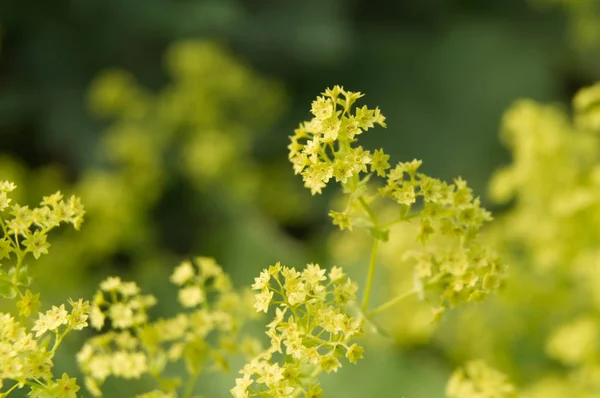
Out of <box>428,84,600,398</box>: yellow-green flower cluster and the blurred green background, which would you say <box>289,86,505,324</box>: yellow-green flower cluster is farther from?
the blurred green background

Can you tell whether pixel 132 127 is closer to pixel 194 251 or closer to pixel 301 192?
pixel 194 251

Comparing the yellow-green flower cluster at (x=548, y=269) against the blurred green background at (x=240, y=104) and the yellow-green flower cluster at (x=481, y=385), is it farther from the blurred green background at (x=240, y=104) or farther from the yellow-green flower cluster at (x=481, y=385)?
the yellow-green flower cluster at (x=481, y=385)

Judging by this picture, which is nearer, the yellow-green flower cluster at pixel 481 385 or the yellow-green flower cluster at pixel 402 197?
the yellow-green flower cluster at pixel 402 197

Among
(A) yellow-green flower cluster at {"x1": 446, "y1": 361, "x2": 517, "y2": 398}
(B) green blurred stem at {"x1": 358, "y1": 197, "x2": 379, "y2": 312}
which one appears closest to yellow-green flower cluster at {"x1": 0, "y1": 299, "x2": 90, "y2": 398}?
(B) green blurred stem at {"x1": 358, "y1": 197, "x2": 379, "y2": 312}

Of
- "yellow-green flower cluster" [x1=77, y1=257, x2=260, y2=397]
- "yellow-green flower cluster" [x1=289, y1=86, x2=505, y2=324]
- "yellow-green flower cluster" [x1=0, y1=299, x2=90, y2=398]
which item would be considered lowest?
"yellow-green flower cluster" [x1=0, y1=299, x2=90, y2=398]

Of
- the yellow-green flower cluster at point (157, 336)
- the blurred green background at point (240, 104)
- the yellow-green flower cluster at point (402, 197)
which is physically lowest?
the yellow-green flower cluster at point (157, 336)

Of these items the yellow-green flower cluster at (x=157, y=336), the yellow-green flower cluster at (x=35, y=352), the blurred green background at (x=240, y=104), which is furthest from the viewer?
the blurred green background at (x=240, y=104)

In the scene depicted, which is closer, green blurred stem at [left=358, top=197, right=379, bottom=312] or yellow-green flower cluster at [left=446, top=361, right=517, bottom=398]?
green blurred stem at [left=358, top=197, right=379, bottom=312]

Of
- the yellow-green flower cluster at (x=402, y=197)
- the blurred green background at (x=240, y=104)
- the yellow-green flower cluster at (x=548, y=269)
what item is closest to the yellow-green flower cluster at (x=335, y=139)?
the yellow-green flower cluster at (x=402, y=197)

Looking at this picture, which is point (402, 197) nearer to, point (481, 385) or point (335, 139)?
point (335, 139)
